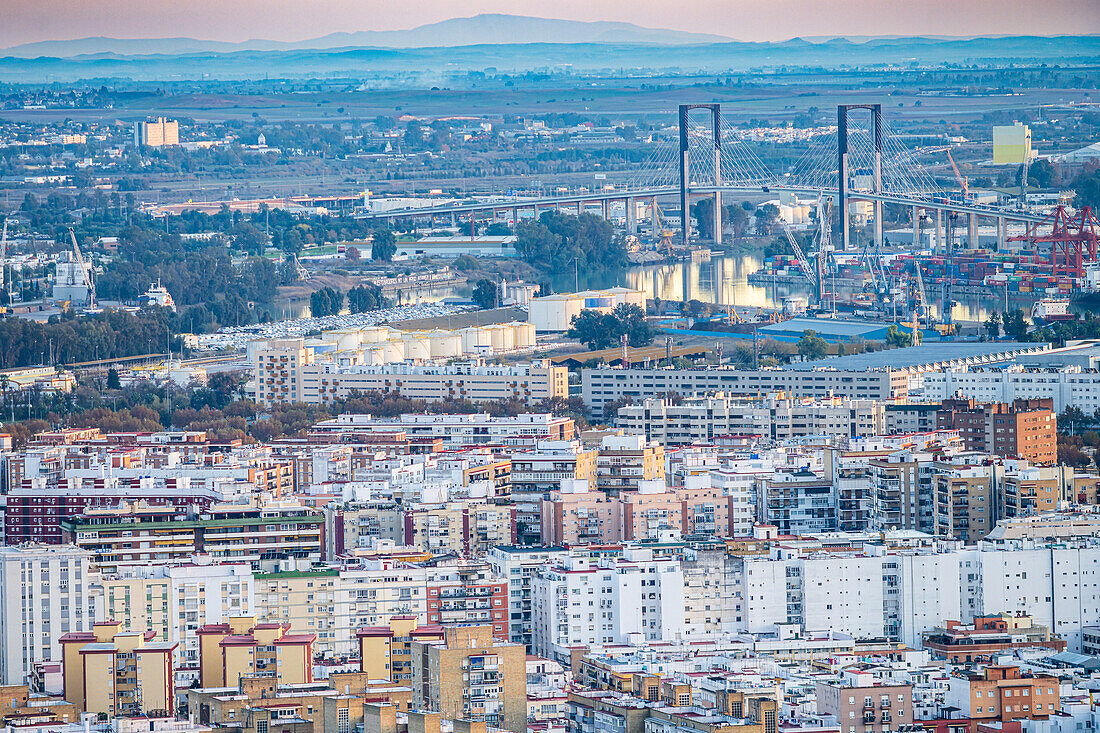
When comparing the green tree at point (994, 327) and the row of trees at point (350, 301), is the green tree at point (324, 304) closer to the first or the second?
the row of trees at point (350, 301)

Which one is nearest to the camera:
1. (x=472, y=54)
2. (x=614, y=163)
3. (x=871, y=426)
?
(x=871, y=426)

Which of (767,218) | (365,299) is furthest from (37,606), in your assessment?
(767,218)

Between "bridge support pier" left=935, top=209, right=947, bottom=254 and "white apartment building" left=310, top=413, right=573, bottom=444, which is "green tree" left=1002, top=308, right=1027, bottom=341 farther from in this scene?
→ "bridge support pier" left=935, top=209, right=947, bottom=254

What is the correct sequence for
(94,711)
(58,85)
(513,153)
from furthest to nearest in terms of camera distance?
1. (58,85)
2. (513,153)
3. (94,711)

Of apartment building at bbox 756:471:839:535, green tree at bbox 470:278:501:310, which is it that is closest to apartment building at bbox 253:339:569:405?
apartment building at bbox 756:471:839:535

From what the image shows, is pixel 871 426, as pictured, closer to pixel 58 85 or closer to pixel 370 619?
pixel 370 619

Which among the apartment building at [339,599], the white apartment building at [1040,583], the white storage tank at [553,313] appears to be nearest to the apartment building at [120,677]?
the apartment building at [339,599]

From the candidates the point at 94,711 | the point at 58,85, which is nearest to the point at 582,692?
the point at 94,711
